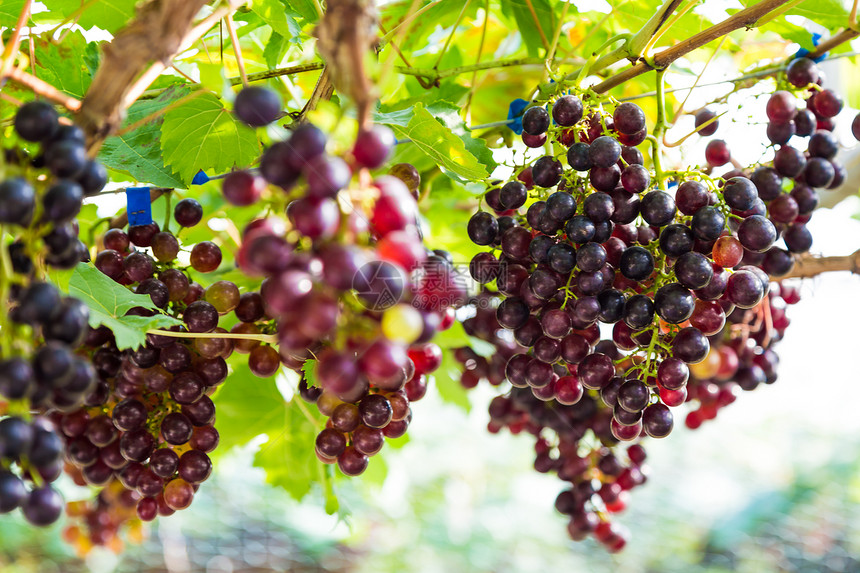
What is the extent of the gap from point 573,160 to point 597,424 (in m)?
0.41

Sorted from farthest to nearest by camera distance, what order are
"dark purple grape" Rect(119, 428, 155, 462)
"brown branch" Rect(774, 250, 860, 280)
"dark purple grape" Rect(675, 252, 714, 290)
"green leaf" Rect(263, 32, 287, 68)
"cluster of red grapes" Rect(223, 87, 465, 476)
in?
"brown branch" Rect(774, 250, 860, 280) < "green leaf" Rect(263, 32, 287, 68) < "dark purple grape" Rect(119, 428, 155, 462) < "dark purple grape" Rect(675, 252, 714, 290) < "cluster of red grapes" Rect(223, 87, 465, 476)

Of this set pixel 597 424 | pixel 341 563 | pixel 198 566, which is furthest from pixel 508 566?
pixel 597 424

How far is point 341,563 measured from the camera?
3.08 m

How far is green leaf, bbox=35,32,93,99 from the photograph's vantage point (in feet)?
2.29

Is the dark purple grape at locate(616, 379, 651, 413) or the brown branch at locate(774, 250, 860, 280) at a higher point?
the brown branch at locate(774, 250, 860, 280)

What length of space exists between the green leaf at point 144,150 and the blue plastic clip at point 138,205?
0.04 feet

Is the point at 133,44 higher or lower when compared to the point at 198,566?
higher

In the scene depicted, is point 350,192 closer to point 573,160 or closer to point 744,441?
point 573,160

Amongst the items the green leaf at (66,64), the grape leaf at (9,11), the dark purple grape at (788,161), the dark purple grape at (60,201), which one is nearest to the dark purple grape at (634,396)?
the dark purple grape at (788,161)

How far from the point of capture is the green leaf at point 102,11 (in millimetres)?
738

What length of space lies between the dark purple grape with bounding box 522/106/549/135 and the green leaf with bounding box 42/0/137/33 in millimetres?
450

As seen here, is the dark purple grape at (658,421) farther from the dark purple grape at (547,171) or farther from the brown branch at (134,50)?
the brown branch at (134,50)

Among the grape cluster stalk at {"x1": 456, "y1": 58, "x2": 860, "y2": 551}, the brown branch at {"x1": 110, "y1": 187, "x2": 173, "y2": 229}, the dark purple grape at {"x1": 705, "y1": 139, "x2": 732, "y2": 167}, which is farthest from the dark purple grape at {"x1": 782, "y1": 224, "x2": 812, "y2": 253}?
the brown branch at {"x1": 110, "y1": 187, "x2": 173, "y2": 229}

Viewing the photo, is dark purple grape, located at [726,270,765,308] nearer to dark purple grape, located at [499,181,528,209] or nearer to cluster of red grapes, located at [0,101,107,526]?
dark purple grape, located at [499,181,528,209]
